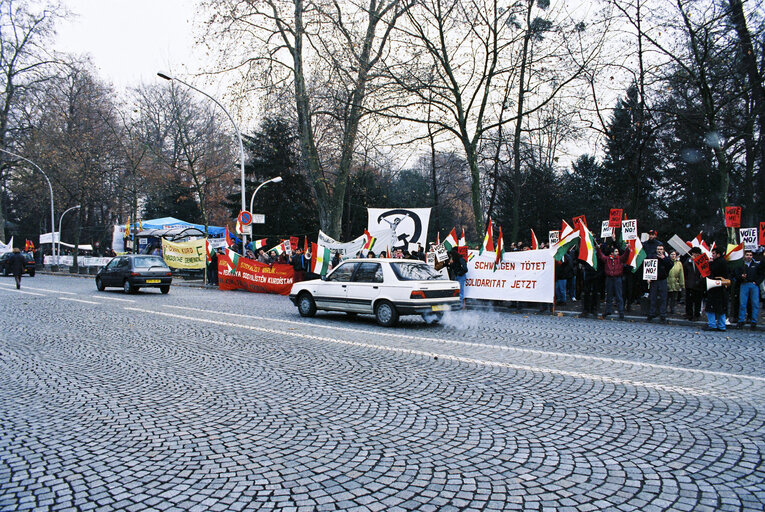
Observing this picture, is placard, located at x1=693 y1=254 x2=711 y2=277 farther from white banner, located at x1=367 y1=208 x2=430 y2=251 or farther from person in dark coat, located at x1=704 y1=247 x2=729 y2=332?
white banner, located at x1=367 y1=208 x2=430 y2=251

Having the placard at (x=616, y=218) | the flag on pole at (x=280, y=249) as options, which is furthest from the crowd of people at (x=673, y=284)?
the flag on pole at (x=280, y=249)

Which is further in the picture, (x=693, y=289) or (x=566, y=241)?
(x=566, y=241)

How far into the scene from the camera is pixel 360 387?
622 cm

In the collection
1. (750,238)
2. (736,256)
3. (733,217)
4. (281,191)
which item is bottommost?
(736,256)

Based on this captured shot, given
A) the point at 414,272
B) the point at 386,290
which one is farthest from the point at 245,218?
the point at 414,272

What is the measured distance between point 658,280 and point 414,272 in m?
6.25

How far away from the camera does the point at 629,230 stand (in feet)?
46.4

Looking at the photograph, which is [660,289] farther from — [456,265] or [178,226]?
[178,226]

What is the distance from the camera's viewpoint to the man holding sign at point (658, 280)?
42.5 feet

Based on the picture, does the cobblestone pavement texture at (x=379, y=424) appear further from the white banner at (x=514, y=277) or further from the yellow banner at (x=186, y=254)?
the yellow banner at (x=186, y=254)

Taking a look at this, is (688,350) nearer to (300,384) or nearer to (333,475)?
(300,384)

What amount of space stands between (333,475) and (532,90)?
1961 centimetres

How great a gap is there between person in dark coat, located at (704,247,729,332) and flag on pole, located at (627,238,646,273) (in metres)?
2.22

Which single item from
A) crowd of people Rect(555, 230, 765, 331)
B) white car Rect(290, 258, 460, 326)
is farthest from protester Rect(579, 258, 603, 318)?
white car Rect(290, 258, 460, 326)
